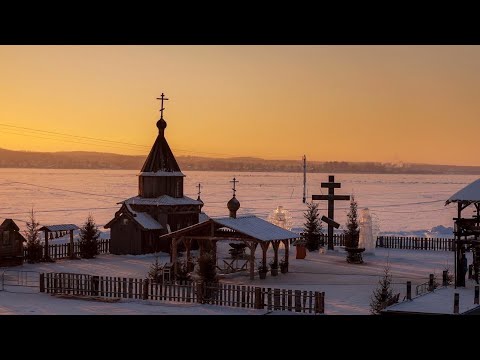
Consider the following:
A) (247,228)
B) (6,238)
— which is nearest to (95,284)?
(247,228)

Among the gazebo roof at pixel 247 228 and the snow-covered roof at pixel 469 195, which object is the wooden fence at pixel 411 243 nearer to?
the gazebo roof at pixel 247 228

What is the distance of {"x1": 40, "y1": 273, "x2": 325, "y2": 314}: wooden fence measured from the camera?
20797 millimetres

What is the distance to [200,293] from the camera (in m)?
22.6

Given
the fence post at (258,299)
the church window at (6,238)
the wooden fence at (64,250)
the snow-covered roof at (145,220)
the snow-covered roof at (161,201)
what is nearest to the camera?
the fence post at (258,299)

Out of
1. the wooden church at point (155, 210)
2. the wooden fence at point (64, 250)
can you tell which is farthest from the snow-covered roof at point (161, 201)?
the wooden fence at point (64, 250)

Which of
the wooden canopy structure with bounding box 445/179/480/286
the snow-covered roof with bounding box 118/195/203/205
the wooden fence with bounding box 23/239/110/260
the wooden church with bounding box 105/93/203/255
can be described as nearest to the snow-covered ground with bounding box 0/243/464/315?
the wooden church with bounding box 105/93/203/255

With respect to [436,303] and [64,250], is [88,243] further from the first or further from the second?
[436,303]

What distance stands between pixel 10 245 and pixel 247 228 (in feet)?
39.0

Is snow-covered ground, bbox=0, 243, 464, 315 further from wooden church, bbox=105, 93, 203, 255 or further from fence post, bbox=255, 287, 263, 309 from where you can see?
wooden church, bbox=105, 93, 203, 255

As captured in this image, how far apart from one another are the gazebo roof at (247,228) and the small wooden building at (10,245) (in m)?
8.05

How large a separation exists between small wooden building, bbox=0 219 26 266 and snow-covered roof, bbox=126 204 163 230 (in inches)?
288

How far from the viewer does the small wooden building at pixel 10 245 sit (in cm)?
3334
